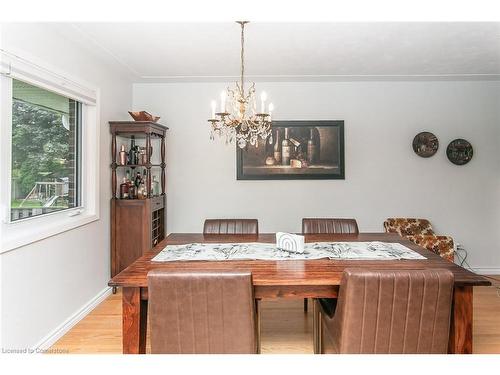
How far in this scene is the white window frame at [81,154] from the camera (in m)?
2.03

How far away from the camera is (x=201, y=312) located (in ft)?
4.73

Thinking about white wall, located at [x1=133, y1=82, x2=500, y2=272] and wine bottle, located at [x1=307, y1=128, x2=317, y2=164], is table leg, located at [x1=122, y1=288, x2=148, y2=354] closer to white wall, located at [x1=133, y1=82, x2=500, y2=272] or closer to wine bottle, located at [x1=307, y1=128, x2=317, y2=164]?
white wall, located at [x1=133, y1=82, x2=500, y2=272]

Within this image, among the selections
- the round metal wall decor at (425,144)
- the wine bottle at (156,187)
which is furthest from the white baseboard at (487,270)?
the wine bottle at (156,187)

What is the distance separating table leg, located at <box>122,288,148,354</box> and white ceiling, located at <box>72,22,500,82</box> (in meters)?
1.87

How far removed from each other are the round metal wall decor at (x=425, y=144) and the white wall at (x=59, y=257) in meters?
3.45

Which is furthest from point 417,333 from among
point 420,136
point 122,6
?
point 420,136

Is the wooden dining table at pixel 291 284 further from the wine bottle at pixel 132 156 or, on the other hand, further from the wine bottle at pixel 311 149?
the wine bottle at pixel 311 149

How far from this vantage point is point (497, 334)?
2.57 m

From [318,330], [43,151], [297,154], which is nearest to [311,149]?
[297,154]

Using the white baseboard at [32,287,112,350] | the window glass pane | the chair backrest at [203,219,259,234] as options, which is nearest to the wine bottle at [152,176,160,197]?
the window glass pane

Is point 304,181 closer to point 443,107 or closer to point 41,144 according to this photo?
point 443,107

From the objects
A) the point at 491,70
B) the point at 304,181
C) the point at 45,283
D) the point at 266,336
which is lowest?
the point at 266,336

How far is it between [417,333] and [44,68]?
2.73 metres

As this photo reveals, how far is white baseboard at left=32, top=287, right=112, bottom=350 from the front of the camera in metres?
2.37
